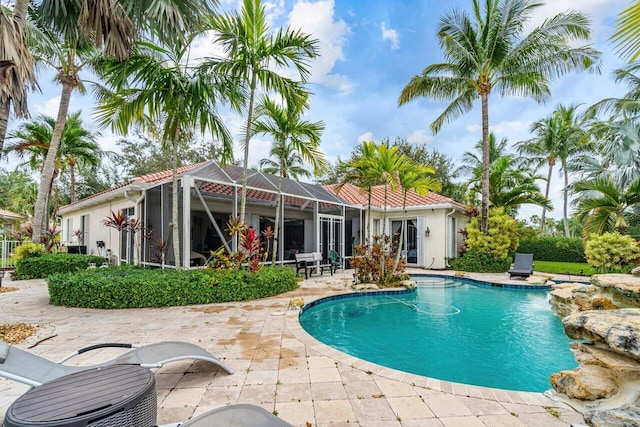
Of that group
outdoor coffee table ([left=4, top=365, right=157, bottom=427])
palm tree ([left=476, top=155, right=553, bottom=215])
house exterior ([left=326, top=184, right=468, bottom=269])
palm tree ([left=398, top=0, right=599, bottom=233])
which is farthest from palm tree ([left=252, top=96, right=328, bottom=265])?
palm tree ([left=476, top=155, right=553, bottom=215])

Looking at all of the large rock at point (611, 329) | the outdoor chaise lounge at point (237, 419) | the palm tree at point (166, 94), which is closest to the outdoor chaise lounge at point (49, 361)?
the outdoor chaise lounge at point (237, 419)

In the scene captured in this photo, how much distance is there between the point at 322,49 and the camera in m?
8.24

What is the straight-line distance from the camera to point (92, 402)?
1972mm

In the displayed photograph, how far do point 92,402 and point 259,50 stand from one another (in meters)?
8.05

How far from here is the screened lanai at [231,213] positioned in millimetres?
9320

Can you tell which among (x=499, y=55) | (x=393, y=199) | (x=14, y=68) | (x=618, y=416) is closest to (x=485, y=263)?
(x=393, y=199)

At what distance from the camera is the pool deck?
278cm

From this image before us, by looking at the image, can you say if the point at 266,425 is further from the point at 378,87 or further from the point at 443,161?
the point at 443,161

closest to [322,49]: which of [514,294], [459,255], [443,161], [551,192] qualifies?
[514,294]

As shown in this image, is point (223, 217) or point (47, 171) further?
point (223, 217)

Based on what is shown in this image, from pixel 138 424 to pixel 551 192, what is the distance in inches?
1215

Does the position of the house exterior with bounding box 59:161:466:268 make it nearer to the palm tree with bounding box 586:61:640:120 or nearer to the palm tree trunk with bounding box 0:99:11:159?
the palm tree trunk with bounding box 0:99:11:159

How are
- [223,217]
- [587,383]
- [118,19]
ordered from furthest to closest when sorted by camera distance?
[223,217], [118,19], [587,383]

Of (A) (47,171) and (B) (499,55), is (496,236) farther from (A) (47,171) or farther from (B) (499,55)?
(A) (47,171)
